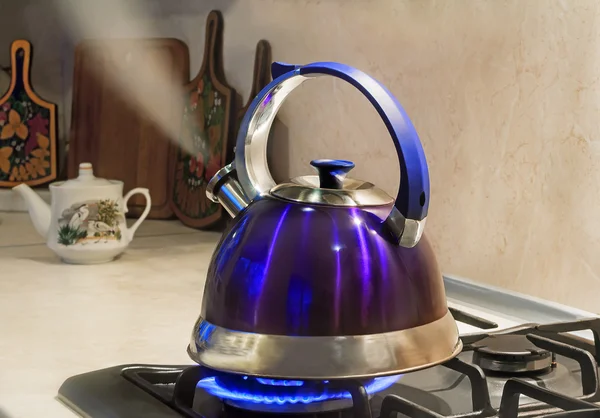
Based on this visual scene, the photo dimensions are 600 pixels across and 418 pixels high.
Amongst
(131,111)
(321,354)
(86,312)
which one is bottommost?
(86,312)

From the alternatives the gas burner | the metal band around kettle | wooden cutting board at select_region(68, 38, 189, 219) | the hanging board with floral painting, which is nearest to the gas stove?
the gas burner

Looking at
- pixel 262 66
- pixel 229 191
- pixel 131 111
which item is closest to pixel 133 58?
pixel 131 111

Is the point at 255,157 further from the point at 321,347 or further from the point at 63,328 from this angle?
the point at 63,328

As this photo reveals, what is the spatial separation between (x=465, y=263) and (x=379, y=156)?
0.22 metres

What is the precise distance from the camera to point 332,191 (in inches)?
27.6

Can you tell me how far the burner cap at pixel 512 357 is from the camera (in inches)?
31.1

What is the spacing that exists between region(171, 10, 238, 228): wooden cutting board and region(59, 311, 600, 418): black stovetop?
82 centimetres

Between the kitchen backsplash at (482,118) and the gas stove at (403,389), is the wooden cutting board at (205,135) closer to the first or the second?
the kitchen backsplash at (482,118)

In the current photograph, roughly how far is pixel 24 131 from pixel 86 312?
2.96ft

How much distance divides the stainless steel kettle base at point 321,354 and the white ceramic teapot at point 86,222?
0.68 m

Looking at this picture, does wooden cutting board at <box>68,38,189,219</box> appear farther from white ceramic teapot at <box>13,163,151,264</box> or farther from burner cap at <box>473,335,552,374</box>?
burner cap at <box>473,335,552,374</box>

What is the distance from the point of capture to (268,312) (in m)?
0.64

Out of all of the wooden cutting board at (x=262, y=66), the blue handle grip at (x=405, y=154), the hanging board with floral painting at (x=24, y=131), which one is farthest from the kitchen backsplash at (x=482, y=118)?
the hanging board with floral painting at (x=24, y=131)

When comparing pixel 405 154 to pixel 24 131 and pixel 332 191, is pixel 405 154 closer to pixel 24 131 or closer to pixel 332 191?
pixel 332 191
